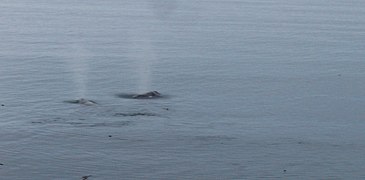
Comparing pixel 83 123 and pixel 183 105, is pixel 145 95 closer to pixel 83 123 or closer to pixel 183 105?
pixel 183 105

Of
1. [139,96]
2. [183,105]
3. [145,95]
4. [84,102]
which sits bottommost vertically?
[183,105]

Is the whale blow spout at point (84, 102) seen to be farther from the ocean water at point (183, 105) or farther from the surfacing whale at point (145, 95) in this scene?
the surfacing whale at point (145, 95)

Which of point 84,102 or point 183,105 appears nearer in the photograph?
point 84,102

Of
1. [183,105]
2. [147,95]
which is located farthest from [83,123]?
[183,105]

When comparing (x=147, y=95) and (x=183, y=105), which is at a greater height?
(x=147, y=95)

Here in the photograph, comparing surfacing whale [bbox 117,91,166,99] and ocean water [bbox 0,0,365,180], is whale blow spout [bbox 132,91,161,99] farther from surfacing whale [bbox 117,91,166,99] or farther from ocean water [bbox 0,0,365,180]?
ocean water [bbox 0,0,365,180]

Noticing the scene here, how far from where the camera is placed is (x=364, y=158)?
8206 centimetres

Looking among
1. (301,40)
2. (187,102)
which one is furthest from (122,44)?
(187,102)

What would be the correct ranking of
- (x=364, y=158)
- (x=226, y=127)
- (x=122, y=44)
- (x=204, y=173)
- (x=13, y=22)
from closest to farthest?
(x=204, y=173) → (x=364, y=158) → (x=226, y=127) → (x=122, y=44) → (x=13, y=22)

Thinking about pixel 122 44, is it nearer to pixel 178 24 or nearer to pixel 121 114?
pixel 178 24

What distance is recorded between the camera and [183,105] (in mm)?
100688

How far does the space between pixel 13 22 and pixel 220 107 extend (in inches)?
3709

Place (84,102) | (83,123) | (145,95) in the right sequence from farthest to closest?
1. (145,95)
2. (84,102)
3. (83,123)

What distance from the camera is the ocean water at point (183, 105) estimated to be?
7856 cm
